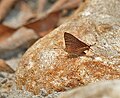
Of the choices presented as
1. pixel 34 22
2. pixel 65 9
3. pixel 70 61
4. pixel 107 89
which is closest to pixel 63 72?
pixel 70 61

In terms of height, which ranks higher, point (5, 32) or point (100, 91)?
point (5, 32)

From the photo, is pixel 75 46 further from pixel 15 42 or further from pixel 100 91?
pixel 15 42

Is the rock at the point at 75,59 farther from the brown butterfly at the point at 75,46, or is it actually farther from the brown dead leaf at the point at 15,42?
the brown dead leaf at the point at 15,42

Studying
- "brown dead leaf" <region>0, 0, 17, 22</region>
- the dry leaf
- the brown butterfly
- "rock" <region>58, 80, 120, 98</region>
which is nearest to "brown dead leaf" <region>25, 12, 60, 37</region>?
the dry leaf

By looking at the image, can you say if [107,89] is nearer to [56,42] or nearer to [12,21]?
[56,42]

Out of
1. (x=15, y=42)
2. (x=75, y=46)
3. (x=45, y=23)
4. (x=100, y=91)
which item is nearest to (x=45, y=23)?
(x=45, y=23)

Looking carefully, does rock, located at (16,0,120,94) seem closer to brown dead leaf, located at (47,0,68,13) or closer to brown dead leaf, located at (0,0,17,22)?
brown dead leaf, located at (47,0,68,13)

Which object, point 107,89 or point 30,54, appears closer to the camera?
point 107,89

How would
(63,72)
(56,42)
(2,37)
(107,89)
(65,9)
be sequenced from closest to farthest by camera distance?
(107,89) < (63,72) < (56,42) < (2,37) < (65,9)
